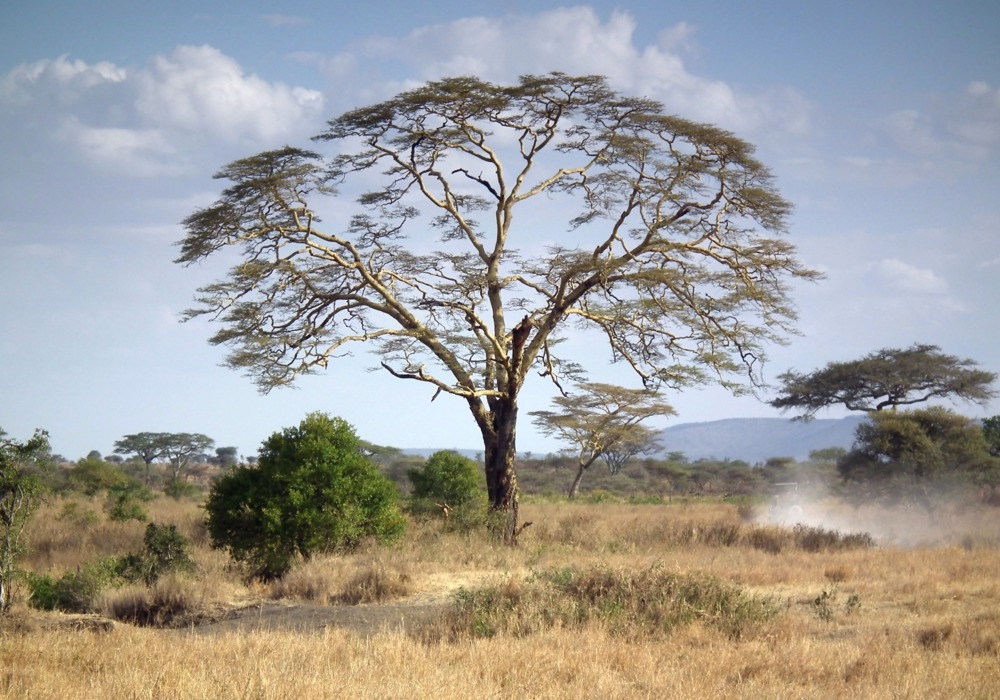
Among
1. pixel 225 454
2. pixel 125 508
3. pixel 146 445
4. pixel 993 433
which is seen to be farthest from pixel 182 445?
pixel 993 433

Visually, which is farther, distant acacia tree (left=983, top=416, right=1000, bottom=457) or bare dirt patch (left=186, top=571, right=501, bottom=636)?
distant acacia tree (left=983, top=416, right=1000, bottom=457)

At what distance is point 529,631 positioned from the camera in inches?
358

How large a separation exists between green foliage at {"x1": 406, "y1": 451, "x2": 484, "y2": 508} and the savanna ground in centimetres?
534

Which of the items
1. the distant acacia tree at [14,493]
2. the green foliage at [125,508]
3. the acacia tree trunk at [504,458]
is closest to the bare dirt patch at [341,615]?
the distant acacia tree at [14,493]

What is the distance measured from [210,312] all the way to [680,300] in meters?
9.83

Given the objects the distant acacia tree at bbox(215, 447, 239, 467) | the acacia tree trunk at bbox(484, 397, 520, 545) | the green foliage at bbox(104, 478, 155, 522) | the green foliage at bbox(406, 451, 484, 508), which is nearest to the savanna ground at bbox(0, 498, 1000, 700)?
the acacia tree trunk at bbox(484, 397, 520, 545)

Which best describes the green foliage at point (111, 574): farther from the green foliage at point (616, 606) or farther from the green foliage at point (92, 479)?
the green foliage at point (92, 479)

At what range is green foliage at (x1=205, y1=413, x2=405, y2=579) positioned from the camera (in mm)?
14414

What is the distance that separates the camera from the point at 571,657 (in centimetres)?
773

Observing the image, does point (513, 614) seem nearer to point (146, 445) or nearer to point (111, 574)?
point (111, 574)

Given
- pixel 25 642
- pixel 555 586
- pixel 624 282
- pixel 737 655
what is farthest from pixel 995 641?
pixel 624 282

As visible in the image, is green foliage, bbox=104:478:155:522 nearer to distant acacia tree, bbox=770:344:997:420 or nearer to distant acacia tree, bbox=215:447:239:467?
distant acacia tree, bbox=770:344:997:420

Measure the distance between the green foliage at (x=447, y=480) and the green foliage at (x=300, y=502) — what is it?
257 inches

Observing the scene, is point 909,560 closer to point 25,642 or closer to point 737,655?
point 737,655
